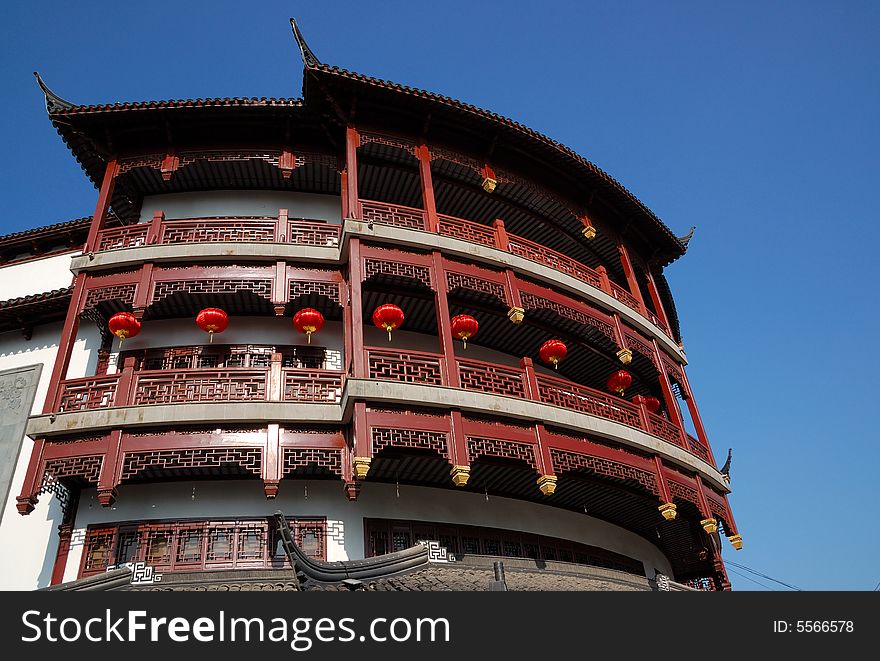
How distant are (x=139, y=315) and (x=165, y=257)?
4.44ft

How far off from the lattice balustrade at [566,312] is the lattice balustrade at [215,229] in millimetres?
5768

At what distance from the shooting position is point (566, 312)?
53.0ft

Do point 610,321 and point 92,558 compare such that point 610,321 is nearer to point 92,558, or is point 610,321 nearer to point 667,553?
point 667,553

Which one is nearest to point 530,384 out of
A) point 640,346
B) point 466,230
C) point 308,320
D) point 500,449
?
point 500,449

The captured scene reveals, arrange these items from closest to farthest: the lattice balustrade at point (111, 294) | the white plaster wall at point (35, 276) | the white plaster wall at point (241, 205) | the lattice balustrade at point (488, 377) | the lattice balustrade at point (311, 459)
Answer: the lattice balustrade at point (311, 459)
the lattice balustrade at point (488, 377)
the lattice balustrade at point (111, 294)
the white plaster wall at point (241, 205)
the white plaster wall at point (35, 276)

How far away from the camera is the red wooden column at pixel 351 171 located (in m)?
14.7

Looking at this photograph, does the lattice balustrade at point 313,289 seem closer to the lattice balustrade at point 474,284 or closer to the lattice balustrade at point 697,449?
the lattice balustrade at point 474,284

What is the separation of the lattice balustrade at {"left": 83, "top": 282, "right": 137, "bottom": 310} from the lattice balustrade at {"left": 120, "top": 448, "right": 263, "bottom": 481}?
3.69 m

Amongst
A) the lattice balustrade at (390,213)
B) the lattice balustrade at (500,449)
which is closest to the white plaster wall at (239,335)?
the lattice balustrade at (390,213)

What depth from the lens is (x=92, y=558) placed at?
1249cm

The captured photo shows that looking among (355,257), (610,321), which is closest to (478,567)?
(355,257)

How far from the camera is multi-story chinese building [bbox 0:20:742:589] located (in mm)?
12500

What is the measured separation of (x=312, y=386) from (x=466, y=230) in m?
5.13

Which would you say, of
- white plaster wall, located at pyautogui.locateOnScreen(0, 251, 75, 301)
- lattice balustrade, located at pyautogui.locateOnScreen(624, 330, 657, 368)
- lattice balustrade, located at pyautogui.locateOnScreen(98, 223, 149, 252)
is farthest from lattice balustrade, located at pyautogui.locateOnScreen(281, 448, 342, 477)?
white plaster wall, located at pyautogui.locateOnScreen(0, 251, 75, 301)
